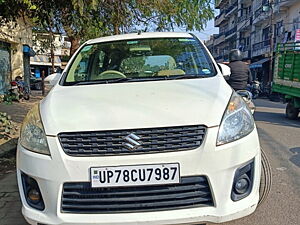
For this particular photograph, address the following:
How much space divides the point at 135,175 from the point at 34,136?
2.57 feet

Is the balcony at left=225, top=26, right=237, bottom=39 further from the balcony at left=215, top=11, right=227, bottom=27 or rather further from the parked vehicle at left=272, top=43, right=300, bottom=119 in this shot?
the parked vehicle at left=272, top=43, right=300, bottom=119

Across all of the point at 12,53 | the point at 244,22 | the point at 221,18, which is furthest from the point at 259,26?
the point at 12,53

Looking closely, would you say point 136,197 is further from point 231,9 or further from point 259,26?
point 231,9

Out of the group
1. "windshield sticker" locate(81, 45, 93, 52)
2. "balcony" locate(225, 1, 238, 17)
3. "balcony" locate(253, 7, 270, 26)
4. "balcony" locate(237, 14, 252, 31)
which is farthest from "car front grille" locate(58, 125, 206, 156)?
"balcony" locate(225, 1, 238, 17)

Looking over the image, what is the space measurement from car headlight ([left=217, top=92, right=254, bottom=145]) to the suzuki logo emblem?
53 centimetres

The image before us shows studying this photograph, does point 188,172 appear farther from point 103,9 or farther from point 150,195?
point 103,9

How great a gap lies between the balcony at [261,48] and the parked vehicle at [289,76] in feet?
62.6

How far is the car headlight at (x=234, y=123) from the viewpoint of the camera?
2.10 m

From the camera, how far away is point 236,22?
42.8m

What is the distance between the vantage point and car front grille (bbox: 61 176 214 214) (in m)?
2.03

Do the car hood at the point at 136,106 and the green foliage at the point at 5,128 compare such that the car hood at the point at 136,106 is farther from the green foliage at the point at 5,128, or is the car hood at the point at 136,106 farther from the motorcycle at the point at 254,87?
the motorcycle at the point at 254,87

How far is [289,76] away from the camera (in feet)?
32.1

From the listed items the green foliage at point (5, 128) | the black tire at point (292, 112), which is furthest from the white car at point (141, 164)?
the black tire at point (292, 112)

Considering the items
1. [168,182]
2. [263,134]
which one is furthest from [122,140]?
[263,134]
